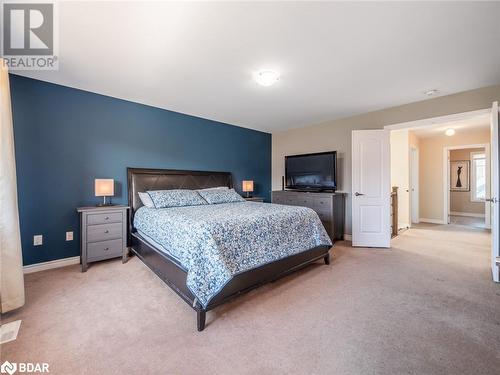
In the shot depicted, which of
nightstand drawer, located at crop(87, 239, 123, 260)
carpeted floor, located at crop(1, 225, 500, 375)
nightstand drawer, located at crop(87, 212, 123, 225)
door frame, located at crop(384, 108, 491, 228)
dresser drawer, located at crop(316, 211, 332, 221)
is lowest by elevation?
carpeted floor, located at crop(1, 225, 500, 375)

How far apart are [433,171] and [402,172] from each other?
166cm

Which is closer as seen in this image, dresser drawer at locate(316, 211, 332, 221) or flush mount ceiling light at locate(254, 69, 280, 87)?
flush mount ceiling light at locate(254, 69, 280, 87)

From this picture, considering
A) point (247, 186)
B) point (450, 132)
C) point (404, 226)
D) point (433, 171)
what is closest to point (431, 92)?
point (450, 132)

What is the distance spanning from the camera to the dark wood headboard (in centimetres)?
354

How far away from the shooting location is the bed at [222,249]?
1.83 metres

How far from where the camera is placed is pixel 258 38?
2027 mm

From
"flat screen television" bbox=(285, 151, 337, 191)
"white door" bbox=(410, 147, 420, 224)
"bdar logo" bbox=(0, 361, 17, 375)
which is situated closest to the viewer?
"bdar logo" bbox=(0, 361, 17, 375)

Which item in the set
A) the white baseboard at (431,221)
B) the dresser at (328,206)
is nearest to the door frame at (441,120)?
the dresser at (328,206)

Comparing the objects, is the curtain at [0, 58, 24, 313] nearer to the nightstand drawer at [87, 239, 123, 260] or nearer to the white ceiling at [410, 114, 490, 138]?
the nightstand drawer at [87, 239, 123, 260]

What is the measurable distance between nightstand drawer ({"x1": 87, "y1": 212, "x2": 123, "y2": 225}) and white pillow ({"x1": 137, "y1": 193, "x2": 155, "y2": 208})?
0.39 metres

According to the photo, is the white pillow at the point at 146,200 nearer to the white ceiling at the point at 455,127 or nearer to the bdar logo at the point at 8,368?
the bdar logo at the point at 8,368

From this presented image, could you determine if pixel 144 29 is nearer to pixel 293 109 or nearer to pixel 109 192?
pixel 109 192

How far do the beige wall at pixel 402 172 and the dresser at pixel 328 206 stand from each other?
1878mm

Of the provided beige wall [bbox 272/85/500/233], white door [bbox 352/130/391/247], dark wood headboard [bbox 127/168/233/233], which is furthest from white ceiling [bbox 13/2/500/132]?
dark wood headboard [bbox 127/168/233/233]
